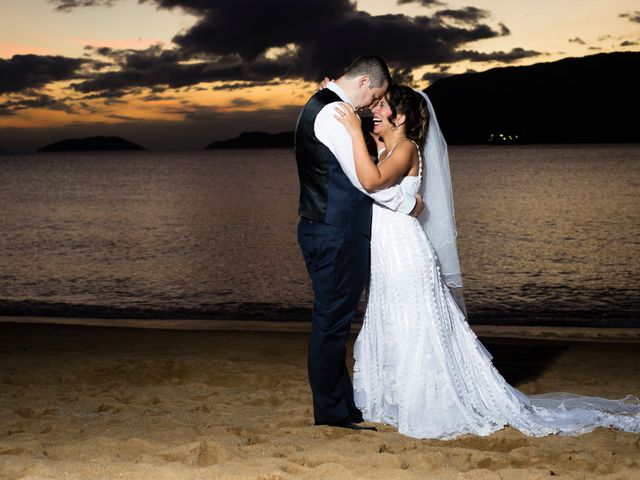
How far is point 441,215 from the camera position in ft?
16.3

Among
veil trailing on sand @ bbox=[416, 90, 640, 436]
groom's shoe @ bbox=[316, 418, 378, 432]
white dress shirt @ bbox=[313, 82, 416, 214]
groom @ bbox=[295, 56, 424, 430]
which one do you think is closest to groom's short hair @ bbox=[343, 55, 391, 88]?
groom @ bbox=[295, 56, 424, 430]

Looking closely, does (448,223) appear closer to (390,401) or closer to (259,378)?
(390,401)

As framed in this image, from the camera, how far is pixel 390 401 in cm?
484

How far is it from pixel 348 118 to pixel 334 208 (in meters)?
0.52

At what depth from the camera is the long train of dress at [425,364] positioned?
4656mm

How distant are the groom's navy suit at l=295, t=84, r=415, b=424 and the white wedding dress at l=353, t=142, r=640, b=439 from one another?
21 centimetres

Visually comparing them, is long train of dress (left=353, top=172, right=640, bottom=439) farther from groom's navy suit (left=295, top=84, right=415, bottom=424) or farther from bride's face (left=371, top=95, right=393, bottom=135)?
bride's face (left=371, top=95, right=393, bottom=135)

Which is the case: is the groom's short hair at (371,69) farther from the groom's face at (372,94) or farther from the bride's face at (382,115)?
the bride's face at (382,115)

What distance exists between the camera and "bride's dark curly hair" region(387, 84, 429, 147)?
4.64m

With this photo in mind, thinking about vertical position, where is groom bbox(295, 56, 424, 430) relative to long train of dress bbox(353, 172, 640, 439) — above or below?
above

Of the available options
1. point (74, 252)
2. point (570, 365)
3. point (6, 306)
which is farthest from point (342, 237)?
point (74, 252)

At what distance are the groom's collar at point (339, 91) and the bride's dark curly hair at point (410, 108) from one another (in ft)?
1.42

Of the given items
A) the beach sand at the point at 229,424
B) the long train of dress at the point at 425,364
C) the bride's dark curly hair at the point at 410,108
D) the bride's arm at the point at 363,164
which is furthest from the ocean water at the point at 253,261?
the bride's arm at the point at 363,164

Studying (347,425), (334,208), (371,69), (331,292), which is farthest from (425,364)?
(371,69)
